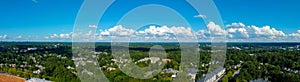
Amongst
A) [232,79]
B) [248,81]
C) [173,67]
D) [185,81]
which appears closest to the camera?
[185,81]

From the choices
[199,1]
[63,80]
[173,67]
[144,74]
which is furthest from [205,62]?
[199,1]

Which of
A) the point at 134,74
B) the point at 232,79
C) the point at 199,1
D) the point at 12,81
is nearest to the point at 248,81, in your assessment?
the point at 232,79

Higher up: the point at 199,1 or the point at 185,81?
the point at 199,1

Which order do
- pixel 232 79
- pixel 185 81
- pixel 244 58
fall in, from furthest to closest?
pixel 244 58 → pixel 232 79 → pixel 185 81

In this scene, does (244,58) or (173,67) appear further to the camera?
(244,58)

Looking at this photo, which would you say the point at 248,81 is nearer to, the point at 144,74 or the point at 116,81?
the point at 144,74

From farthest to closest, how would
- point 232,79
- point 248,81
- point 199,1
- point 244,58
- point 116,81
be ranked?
point 244,58, point 232,79, point 248,81, point 116,81, point 199,1

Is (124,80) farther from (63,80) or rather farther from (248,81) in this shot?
Answer: (248,81)

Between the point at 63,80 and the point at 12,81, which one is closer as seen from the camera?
the point at 12,81

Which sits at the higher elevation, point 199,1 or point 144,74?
point 199,1

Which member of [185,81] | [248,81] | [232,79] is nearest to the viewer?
[185,81]
